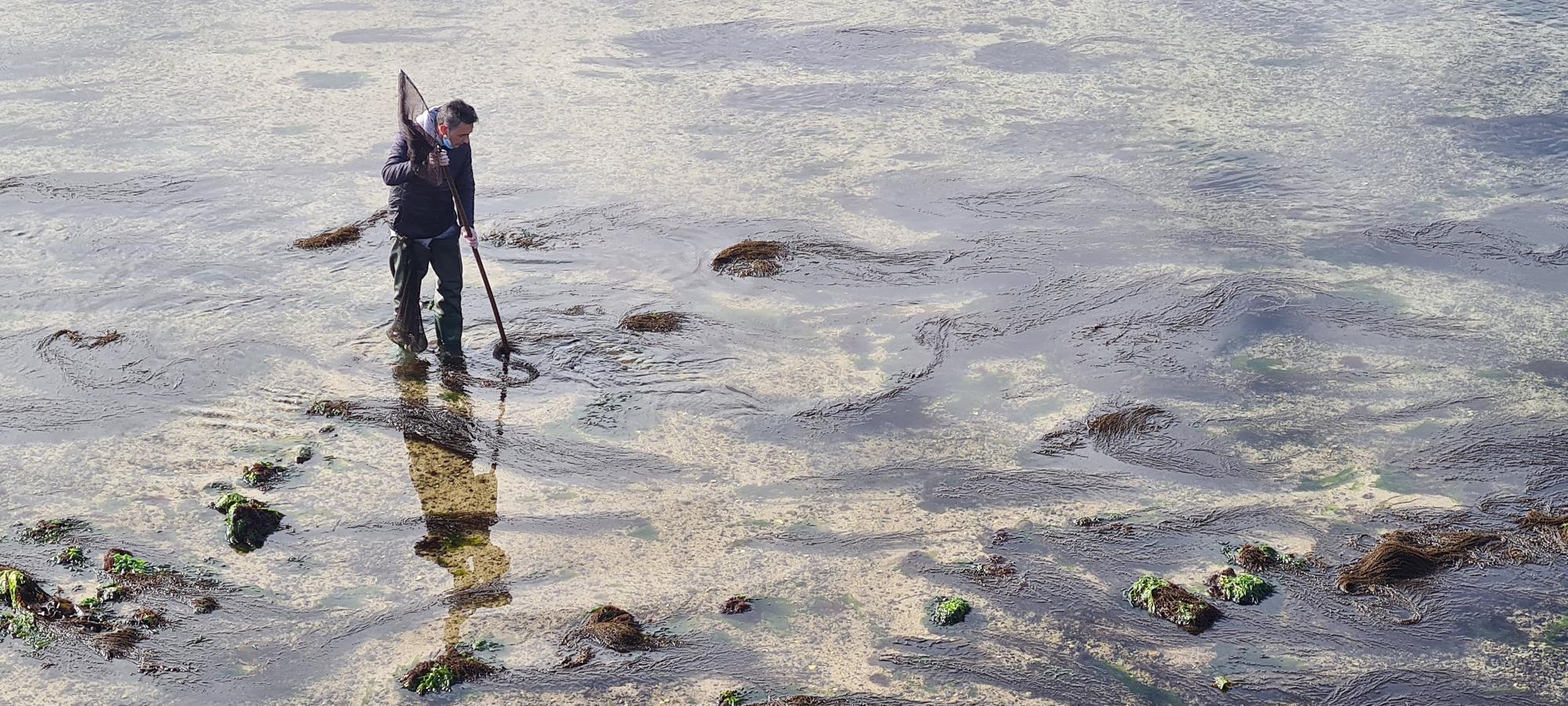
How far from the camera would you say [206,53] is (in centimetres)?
948

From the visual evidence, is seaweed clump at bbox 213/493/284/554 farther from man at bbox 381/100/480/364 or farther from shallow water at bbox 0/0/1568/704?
man at bbox 381/100/480/364

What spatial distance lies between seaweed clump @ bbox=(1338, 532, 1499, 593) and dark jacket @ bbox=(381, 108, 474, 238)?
3.46 meters

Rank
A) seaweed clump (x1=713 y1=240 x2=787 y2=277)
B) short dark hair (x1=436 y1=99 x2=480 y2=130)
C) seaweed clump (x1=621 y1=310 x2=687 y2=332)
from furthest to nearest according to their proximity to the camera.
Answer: seaweed clump (x1=713 y1=240 x2=787 y2=277)
seaweed clump (x1=621 y1=310 x2=687 y2=332)
short dark hair (x1=436 y1=99 x2=480 y2=130)

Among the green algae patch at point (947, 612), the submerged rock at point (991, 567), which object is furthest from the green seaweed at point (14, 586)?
the submerged rock at point (991, 567)

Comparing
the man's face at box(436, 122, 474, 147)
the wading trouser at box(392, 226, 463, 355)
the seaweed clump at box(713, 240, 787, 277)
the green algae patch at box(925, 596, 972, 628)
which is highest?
the man's face at box(436, 122, 474, 147)

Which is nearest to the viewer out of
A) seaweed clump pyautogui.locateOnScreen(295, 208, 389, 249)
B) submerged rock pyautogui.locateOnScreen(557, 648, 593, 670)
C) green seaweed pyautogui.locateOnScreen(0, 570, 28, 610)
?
submerged rock pyautogui.locateOnScreen(557, 648, 593, 670)

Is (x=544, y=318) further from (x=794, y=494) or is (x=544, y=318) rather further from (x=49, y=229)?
(x=49, y=229)

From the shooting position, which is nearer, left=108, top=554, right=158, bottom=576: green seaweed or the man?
left=108, top=554, right=158, bottom=576: green seaweed

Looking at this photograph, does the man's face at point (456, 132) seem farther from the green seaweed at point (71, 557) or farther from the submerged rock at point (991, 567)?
the submerged rock at point (991, 567)

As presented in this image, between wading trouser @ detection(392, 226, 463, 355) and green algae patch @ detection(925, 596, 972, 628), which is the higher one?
→ wading trouser @ detection(392, 226, 463, 355)

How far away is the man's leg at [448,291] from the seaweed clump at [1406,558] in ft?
11.3

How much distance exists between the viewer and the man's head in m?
5.00

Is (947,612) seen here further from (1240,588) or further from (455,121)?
(455,121)

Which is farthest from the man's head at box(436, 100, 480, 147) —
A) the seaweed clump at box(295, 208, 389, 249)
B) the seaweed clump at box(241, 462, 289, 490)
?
the seaweed clump at box(295, 208, 389, 249)
